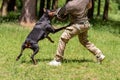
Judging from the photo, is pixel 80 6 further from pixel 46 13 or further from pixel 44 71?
pixel 44 71

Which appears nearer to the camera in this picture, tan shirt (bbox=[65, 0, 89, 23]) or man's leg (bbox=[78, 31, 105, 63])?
tan shirt (bbox=[65, 0, 89, 23])

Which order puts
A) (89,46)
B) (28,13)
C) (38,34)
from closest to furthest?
(38,34)
(89,46)
(28,13)

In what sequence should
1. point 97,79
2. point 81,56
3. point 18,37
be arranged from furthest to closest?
point 18,37
point 81,56
point 97,79

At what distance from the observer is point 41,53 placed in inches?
468

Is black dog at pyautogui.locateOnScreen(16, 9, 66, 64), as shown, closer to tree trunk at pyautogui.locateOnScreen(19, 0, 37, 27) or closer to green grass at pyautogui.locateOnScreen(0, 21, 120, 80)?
green grass at pyautogui.locateOnScreen(0, 21, 120, 80)

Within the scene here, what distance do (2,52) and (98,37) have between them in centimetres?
615

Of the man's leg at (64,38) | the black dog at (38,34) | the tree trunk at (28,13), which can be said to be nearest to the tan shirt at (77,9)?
the man's leg at (64,38)

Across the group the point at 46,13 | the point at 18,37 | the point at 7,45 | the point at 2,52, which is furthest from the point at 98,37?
the point at 46,13

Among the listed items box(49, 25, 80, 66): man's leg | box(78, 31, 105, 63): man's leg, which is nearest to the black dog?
box(49, 25, 80, 66): man's leg

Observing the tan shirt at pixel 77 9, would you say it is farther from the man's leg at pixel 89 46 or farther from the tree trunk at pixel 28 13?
the tree trunk at pixel 28 13

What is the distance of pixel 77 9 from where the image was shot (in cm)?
967

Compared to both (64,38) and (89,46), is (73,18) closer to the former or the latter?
(64,38)

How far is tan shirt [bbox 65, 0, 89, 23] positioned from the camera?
963 centimetres

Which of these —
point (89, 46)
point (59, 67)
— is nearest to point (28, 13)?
point (89, 46)
